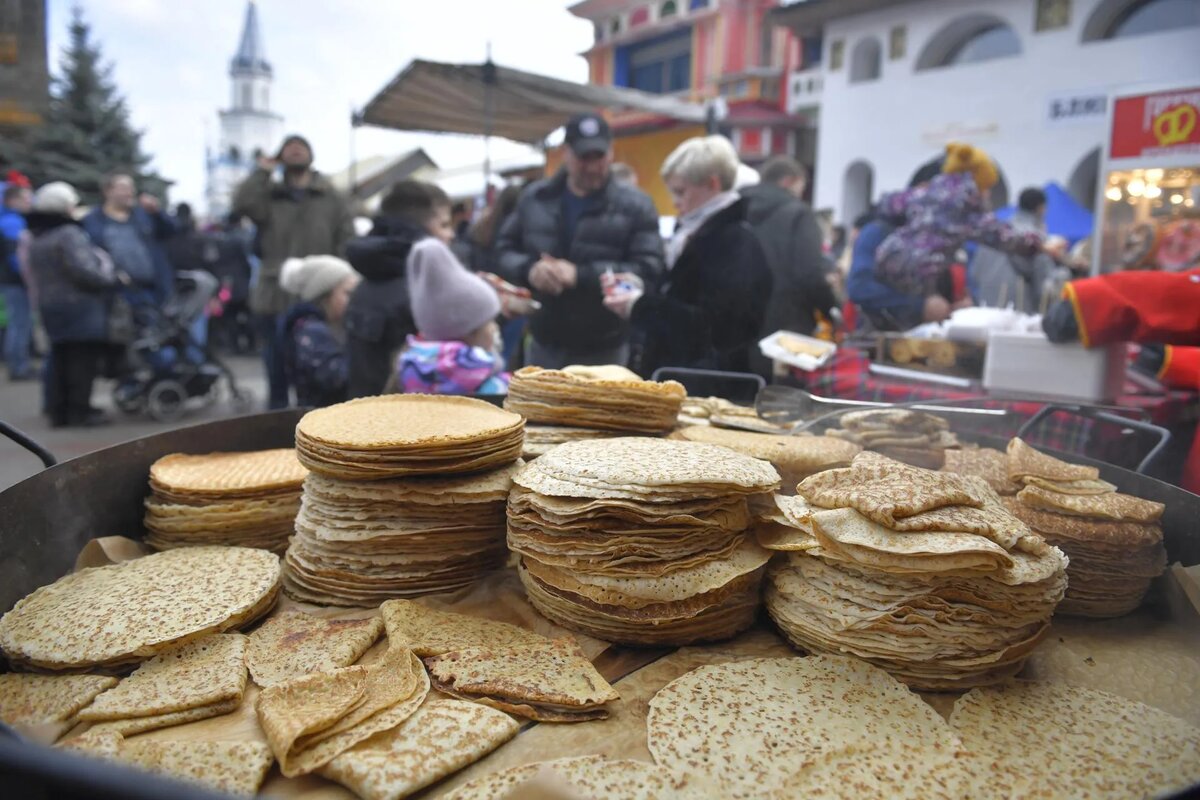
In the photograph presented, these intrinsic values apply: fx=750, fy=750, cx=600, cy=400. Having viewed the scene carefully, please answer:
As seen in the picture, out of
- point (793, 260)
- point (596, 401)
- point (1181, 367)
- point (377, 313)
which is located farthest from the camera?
point (793, 260)

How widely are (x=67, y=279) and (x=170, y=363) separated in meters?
1.21

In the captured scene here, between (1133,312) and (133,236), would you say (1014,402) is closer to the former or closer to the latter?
(1133,312)

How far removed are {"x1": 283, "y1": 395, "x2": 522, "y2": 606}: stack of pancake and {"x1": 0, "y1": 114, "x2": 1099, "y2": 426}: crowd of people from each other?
1.42m

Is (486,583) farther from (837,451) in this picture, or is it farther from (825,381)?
(825,381)

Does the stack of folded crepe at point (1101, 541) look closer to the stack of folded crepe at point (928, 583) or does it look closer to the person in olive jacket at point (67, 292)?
the stack of folded crepe at point (928, 583)

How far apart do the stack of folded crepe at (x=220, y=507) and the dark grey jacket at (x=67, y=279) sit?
202 inches

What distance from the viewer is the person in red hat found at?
2.56 meters

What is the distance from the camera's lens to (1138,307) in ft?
8.67

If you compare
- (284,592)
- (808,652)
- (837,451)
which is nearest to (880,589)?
(808,652)

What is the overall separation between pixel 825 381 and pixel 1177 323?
1.34m

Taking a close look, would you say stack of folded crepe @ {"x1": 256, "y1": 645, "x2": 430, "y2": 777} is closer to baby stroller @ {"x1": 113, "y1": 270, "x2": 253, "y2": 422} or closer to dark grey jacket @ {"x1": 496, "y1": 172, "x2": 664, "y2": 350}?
dark grey jacket @ {"x1": 496, "y1": 172, "x2": 664, "y2": 350}

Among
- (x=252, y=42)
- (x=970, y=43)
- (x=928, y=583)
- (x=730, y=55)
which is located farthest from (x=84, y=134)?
(x=928, y=583)

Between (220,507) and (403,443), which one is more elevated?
(403,443)

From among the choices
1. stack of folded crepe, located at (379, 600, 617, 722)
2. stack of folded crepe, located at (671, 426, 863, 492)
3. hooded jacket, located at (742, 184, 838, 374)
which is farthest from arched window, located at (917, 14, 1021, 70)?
stack of folded crepe, located at (379, 600, 617, 722)
